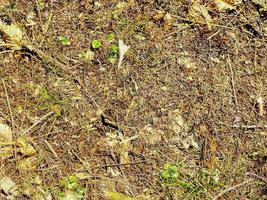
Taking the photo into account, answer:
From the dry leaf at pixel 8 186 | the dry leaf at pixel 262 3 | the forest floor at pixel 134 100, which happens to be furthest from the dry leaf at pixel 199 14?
the dry leaf at pixel 8 186

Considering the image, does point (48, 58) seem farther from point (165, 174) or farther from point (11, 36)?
point (165, 174)

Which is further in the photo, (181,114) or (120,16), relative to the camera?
(120,16)

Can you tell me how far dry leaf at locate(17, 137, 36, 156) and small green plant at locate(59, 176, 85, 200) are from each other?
0.29 meters

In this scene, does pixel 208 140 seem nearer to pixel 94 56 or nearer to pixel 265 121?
pixel 265 121

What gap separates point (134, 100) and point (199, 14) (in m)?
0.86

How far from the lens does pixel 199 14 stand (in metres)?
3.26

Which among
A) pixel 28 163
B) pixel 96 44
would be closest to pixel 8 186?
pixel 28 163

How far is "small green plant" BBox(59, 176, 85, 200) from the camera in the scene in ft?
9.30

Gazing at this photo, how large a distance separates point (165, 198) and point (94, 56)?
1.15 meters

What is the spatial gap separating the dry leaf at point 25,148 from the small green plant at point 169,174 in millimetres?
905

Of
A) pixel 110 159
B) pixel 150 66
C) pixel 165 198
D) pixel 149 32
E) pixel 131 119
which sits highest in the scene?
pixel 149 32

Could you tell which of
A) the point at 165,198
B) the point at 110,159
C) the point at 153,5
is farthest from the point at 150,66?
the point at 165,198

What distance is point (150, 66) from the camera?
3.13 m

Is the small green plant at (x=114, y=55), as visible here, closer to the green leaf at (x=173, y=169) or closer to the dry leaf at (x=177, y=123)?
the dry leaf at (x=177, y=123)
